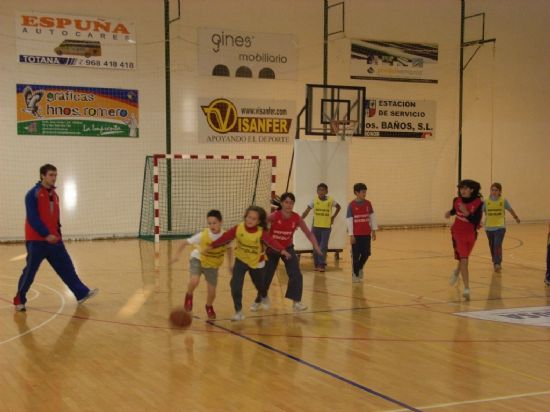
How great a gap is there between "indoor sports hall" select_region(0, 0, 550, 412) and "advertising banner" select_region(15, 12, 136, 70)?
0.17ft

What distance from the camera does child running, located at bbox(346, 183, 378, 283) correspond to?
12.5 m

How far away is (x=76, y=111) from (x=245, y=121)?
4.80 m

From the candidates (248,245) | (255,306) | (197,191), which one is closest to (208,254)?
(248,245)

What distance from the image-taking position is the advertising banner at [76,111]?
1877 centimetres

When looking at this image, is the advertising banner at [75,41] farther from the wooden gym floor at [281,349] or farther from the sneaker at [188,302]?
the sneaker at [188,302]

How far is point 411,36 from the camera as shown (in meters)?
23.4

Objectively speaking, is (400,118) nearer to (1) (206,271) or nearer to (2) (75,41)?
(2) (75,41)

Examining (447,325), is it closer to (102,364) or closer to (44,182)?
(102,364)

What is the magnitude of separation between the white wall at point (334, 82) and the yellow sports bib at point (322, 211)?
43.4 inches

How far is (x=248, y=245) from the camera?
904 centimetres

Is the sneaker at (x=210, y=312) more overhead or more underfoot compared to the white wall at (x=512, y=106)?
more underfoot

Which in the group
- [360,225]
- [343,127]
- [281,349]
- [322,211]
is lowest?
[281,349]

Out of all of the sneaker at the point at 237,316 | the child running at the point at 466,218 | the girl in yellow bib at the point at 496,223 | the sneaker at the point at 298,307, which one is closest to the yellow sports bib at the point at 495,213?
the girl in yellow bib at the point at 496,223

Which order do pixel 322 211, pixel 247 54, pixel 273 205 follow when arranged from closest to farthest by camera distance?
pixel 322 211
pixel 273 205
pixel 247 54
